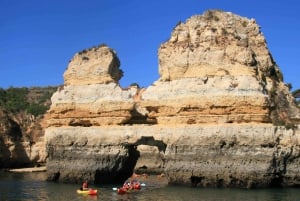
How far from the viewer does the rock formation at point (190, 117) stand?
91.5 ft

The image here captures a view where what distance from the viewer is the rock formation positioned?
27.9m

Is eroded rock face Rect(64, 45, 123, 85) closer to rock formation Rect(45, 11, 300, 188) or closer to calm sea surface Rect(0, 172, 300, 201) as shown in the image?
rock formation Rect(45, 11, 300, 188)

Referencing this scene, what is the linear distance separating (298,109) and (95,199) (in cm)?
1662

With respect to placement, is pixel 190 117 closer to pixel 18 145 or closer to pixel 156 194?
pixel 156 194

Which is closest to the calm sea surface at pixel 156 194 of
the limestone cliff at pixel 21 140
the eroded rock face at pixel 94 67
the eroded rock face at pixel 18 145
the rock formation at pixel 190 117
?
the rock formation at pixel 190 117

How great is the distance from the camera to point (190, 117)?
29750 mm

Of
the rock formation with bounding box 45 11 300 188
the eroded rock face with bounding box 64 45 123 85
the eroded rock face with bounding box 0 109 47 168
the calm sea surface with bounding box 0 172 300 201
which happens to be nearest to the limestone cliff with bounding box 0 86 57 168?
the eroded rock face with bounding box 0 109 47 168

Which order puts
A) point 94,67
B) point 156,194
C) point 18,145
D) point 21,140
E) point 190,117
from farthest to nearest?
point 21,140 → point 18,145 → point 94,67 → point 190,117 → point 156,194

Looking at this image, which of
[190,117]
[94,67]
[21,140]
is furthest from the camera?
[21,140]

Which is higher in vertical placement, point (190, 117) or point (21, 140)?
point (190, 117)

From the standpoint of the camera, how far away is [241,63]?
29.8 metres

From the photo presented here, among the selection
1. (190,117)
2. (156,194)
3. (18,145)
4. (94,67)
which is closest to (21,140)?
(18,145)

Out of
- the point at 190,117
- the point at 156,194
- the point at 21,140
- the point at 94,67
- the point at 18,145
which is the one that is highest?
the point at 94,67

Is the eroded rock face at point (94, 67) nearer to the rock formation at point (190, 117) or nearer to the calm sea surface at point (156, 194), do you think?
the rock formation at point (190, 117)
